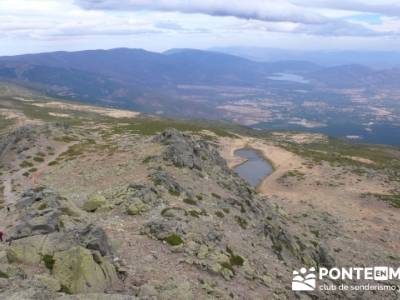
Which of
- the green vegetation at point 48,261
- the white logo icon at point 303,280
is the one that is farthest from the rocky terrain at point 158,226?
the white logo icon at point 303,280

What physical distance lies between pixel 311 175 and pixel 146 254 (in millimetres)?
79498

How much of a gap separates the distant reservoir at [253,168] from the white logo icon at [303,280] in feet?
183

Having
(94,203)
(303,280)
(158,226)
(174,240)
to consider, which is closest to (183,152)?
(94,203)

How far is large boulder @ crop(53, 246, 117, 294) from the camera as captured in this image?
24045mm

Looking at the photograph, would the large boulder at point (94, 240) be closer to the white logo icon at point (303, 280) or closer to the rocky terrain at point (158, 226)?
the rocky terrain at point (158, 226)

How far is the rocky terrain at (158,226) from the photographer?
84.9ft

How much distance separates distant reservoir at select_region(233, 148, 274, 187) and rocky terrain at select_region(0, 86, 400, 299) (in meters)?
17.0

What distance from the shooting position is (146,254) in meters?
30.5

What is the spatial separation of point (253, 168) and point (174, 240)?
275 ft

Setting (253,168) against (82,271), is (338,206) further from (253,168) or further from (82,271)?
(82,271)

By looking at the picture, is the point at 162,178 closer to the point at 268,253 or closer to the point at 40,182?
the point at 268,253

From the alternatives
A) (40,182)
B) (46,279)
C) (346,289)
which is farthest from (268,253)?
(40,182)

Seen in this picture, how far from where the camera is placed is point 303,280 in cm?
3750

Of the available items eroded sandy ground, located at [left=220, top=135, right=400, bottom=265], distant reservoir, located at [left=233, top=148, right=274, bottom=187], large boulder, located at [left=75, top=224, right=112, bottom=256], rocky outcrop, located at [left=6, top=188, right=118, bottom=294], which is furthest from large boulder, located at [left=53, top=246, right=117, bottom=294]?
distant reservoir, located at [left=233, top=148, right=274, bottom=187]
